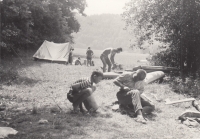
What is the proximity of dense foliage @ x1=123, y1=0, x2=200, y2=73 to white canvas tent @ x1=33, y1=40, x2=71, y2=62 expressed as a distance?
21.2 feet

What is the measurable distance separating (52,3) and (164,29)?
48.1 feet

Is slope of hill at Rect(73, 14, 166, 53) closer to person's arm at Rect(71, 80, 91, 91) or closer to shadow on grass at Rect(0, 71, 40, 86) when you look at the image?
shadow on grass at Rect(0, 71, 40, 86)

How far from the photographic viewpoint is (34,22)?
2378cm

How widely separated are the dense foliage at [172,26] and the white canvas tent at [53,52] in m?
6.47

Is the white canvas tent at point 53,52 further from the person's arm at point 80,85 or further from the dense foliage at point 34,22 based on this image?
the person's arm at point 80,85

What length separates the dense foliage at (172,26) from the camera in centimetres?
1080

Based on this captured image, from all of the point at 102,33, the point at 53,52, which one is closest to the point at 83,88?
the point at 53,52

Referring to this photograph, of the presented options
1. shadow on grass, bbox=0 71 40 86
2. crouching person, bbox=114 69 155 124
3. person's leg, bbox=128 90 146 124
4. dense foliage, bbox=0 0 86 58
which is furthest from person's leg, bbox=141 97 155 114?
dense foliage, bbox=0 0 86 58

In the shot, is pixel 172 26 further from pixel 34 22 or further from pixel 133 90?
pixel 34 22

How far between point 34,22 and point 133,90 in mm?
20502

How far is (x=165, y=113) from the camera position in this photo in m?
6.02

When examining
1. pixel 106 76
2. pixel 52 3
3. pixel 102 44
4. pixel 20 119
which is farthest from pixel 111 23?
pixel 20 119

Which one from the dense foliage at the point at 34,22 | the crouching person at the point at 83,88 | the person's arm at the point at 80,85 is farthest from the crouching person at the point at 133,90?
the dense foliage at the point at 34,22

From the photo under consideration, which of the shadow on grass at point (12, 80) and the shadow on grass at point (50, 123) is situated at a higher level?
the shadow on grass at point (12, 80)
